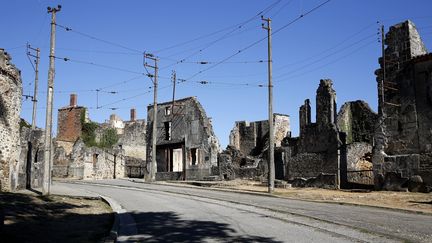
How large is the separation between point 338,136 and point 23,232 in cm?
2276

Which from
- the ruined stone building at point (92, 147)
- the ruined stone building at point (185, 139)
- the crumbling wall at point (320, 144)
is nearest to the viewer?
the crumbling wall at point (320, 144)

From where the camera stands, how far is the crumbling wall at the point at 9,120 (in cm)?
1928

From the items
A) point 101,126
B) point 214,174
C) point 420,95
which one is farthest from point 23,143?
point 101,126

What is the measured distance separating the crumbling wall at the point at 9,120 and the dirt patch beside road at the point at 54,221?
4691mm

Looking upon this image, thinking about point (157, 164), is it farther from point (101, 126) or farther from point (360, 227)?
point (360, 227)

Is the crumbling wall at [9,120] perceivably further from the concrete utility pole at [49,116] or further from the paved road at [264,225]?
the paved road at [264,225]

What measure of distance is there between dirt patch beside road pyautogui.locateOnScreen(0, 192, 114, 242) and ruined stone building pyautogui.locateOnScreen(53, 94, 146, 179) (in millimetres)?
30369

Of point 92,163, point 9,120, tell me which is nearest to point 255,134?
point 92,163

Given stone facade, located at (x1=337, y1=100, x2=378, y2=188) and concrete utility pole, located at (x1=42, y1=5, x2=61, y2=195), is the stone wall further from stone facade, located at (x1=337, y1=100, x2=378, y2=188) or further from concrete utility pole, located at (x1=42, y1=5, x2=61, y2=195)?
concrete utility pole, located at (x1=42, y1=5, x2=61, y2=195)

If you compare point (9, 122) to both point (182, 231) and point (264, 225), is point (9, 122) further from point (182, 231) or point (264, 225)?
point (264, 225)

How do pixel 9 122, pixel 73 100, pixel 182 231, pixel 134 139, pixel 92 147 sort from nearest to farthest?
pixel 182 231, pixel 9 122, pixel 92 147, pixel 73 100, pixel 134 139

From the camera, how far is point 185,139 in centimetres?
4091

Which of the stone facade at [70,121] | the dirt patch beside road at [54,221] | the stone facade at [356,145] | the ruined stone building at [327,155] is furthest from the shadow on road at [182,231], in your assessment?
the stone facade at [70,121]

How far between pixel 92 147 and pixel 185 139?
1129cm
